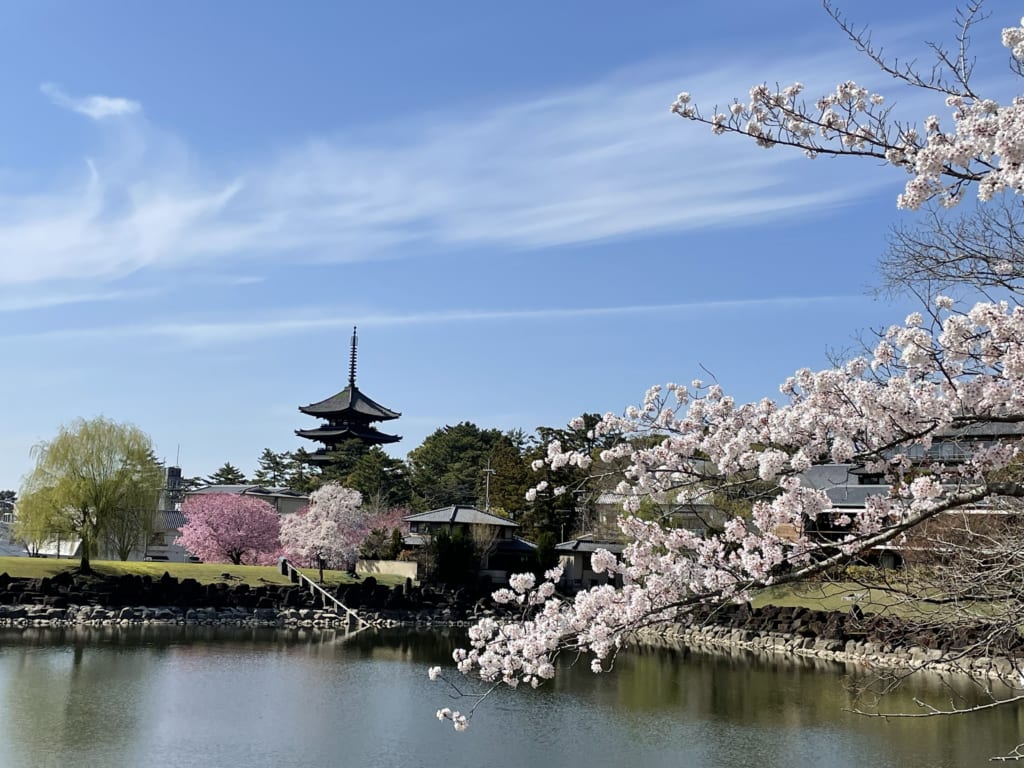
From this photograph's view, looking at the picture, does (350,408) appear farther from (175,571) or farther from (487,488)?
(175,571)

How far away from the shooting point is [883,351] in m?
3.84

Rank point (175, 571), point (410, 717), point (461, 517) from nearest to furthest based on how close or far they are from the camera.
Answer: point (410, 717) < point (175, 571) < point (461, 517)

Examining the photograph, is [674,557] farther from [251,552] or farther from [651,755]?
[251,552]

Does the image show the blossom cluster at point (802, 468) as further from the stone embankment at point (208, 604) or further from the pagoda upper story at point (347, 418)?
the pagoda upper story at point (347, 418)

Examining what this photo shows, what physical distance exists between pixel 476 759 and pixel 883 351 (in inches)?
273

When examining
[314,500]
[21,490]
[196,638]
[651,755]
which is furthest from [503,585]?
[651,755]

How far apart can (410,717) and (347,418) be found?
34.5m

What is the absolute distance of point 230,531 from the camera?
97.4 ft

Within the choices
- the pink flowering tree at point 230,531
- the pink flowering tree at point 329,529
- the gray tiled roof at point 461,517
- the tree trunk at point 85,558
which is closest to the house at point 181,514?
the pink flowering tree at point 230,531

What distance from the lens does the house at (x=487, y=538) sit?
27359 mm

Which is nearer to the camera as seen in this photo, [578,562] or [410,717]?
[410,717]

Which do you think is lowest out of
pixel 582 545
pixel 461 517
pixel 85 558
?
pixel 85 558

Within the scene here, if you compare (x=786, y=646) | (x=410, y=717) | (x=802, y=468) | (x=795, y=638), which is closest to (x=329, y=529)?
(x=786, y=646)

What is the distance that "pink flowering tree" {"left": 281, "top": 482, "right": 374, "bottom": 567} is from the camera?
1096 inches
